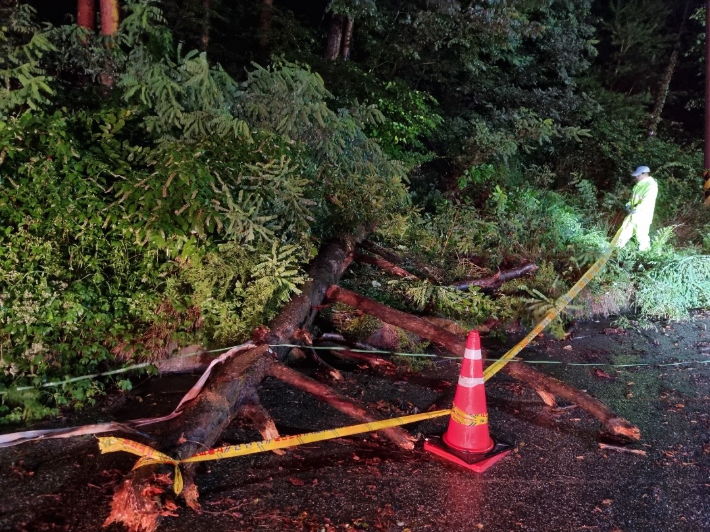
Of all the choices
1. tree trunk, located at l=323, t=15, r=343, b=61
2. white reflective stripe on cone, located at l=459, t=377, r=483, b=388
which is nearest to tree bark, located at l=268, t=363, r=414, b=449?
white reflective stripe on cone, located at l=459, t=377, r=483, b=388

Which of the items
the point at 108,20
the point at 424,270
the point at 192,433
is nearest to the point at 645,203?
the point at 424,270

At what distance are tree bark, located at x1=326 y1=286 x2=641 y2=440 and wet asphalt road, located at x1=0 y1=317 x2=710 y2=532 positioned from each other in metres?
0.18

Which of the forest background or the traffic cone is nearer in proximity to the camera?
the traffic cone

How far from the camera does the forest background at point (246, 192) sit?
4.30 meters

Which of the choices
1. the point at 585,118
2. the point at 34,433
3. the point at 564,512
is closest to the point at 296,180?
the point at 34,433

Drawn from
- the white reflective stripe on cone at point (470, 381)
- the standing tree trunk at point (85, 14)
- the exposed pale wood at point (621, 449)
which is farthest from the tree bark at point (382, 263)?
the standing tree trunk at point (85, 14)

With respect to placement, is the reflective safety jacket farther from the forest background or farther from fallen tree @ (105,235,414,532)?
fallen tree @ (105,235,414,532)

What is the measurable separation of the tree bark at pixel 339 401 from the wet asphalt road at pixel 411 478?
0.14 metres

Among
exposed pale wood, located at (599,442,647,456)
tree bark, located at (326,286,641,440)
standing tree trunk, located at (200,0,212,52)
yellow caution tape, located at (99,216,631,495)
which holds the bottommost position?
exposed pale wood, located at (599,442,647,456)

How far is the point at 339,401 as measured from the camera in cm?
354

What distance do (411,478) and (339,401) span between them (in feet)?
2.18

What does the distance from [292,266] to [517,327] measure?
10.0 feet

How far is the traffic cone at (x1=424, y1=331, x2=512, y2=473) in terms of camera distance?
347cm

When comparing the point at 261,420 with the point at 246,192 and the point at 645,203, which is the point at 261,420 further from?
the point at 645,203
